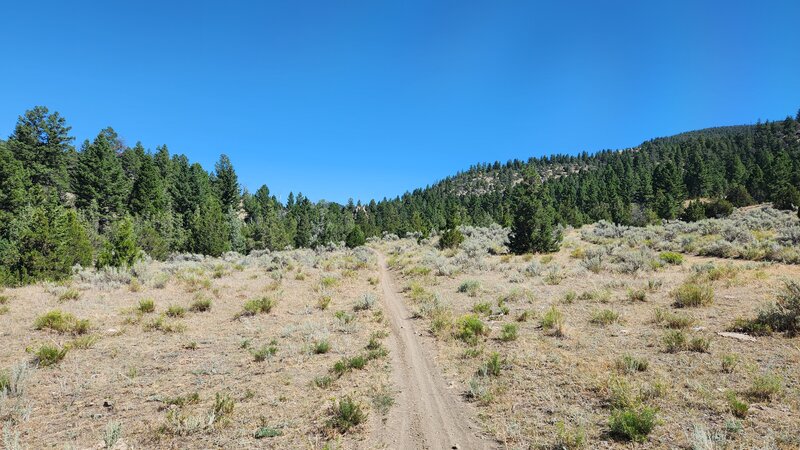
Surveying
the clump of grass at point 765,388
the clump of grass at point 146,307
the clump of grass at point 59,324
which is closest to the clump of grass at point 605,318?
the clump of grass at point 765,388

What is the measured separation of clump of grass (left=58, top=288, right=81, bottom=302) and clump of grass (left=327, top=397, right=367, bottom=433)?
1382cm

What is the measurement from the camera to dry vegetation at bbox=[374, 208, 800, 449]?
5086 mm

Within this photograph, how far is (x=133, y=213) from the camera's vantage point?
158ft

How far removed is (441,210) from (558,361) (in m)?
95.7

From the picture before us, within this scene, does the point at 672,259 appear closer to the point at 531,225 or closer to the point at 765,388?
the point at 531,225

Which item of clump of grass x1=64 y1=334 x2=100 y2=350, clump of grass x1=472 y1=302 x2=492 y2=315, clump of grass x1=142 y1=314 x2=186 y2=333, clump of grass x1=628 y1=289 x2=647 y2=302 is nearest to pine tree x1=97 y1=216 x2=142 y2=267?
clump of grass x1=142 y1=314 x2=186 y2=333

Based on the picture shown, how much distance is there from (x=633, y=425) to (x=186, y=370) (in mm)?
9005

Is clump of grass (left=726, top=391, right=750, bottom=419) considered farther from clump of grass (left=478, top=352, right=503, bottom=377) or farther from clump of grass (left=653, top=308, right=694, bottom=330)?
clump of grass (left=653, top=308, right=694, bottom=330)

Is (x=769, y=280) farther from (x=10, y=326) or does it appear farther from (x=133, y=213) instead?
(x=133, y=213)

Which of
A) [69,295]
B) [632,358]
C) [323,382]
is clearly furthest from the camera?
[69,295]

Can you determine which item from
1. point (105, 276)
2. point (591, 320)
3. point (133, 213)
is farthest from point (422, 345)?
point (133, 213)

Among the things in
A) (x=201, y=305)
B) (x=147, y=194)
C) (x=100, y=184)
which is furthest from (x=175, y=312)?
(x=147, y=194)

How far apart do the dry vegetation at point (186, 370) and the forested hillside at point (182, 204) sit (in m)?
8.17

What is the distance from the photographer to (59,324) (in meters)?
10.3
